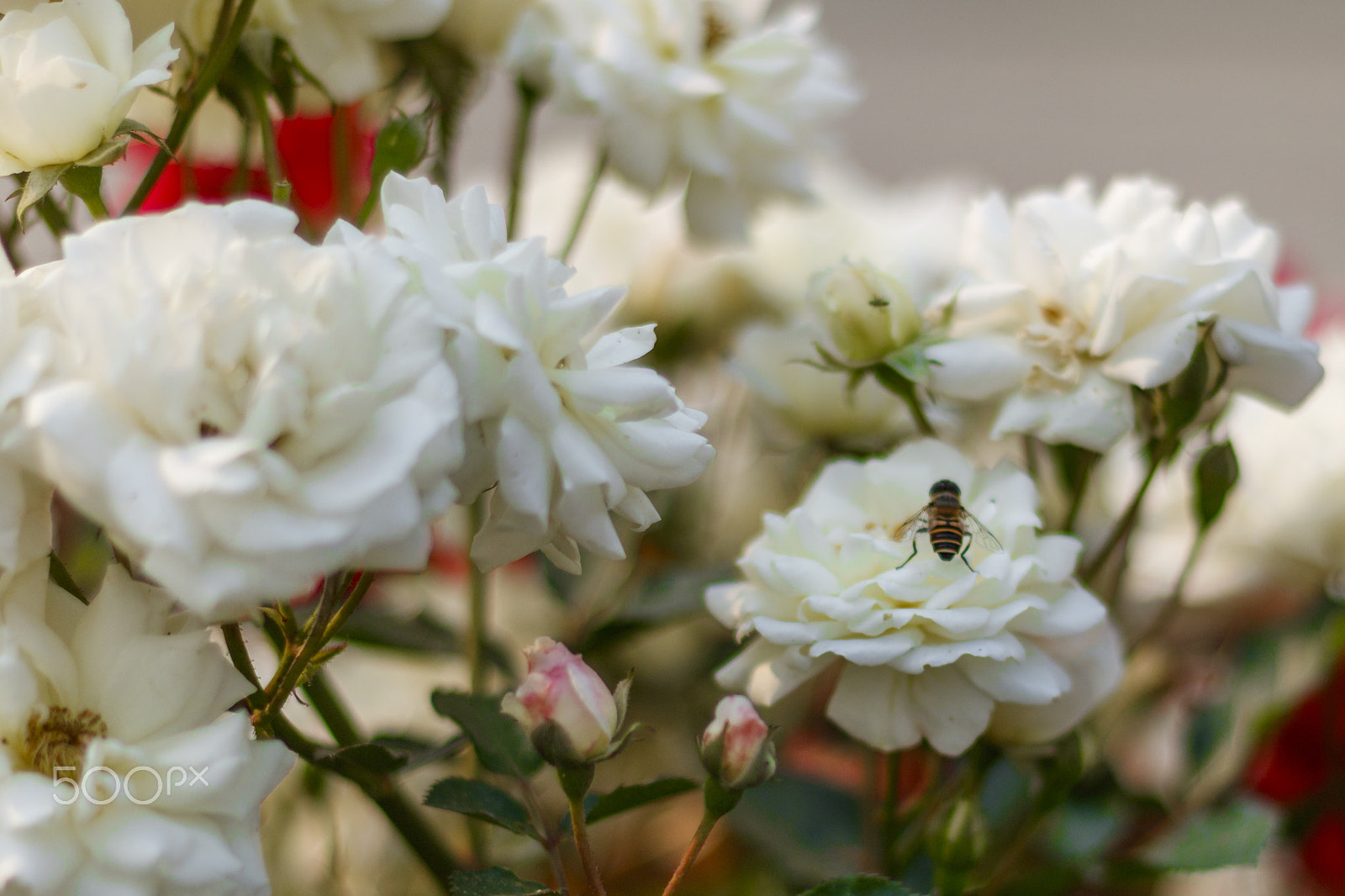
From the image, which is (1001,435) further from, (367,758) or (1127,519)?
(367,758)

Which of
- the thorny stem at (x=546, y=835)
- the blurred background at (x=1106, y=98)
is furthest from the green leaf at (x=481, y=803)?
the blurred background at (x=1106, y=98)

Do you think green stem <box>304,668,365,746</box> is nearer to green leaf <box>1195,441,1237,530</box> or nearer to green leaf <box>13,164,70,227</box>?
green leaf <box>13,164,70,227</box>

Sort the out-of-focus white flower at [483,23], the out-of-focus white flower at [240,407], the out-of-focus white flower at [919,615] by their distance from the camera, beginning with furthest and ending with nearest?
the out-of-focus white flower at [483,23] < the out-of-focus white flower at [919,615] < the out-of-focus white flower at [240,407]

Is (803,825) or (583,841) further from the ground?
(583,841)

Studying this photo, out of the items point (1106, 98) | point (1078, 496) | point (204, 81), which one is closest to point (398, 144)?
point (204, 81)

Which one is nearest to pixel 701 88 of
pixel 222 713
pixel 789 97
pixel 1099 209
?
pixel 789 97

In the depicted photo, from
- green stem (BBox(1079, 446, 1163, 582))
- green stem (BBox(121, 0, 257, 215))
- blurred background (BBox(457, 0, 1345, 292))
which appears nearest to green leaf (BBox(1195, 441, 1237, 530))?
green stem (BBox(1079, 446, 1163, 582))

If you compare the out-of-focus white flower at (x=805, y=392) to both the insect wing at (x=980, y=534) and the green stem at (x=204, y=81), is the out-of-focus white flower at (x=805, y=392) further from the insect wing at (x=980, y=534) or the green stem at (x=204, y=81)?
the green stem at (x=204, y=81)
